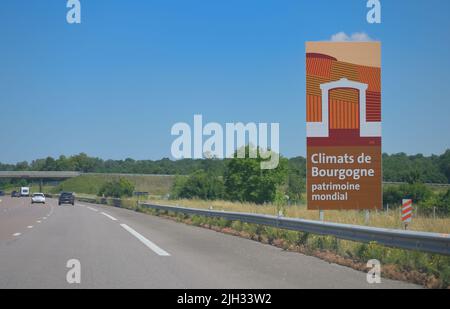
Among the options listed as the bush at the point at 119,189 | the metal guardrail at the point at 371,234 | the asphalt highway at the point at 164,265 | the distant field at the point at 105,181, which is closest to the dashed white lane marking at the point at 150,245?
the asphalt highway at the point at 164,265

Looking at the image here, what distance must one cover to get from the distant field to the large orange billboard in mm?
124120

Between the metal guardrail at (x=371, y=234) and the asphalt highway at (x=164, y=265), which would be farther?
the metal guardrail at (x=371, y=234)

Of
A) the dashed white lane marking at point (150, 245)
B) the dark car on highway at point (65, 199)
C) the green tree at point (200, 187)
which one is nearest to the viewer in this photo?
the dashed white lane marking at point (150, 245)

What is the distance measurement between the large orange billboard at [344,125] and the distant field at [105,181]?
12412 cm

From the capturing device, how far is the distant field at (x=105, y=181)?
150375 mm

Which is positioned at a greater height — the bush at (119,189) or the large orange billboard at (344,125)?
the large orange billboard at (344,125)

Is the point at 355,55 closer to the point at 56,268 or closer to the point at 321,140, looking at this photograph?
the point at 321,140

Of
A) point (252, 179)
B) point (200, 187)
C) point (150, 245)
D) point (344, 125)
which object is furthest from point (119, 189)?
point (150, 245)

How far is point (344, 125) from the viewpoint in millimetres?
22703

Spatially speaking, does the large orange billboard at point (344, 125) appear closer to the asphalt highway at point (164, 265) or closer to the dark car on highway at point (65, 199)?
the asphalt highway at point (164, 265)

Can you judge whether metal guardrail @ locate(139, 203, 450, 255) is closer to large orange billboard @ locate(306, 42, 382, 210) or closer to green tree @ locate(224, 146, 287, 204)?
large orange billboard @ locate(306, 42, 382, 210)
